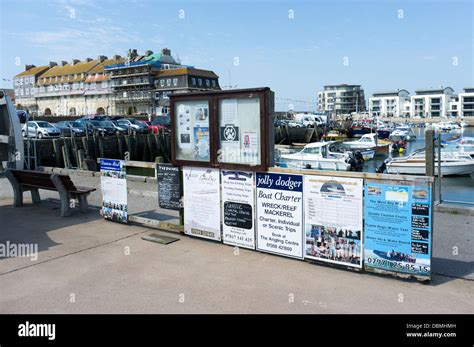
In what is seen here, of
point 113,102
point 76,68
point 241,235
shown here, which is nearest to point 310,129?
point 241,235

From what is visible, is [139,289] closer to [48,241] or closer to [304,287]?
[304,287]

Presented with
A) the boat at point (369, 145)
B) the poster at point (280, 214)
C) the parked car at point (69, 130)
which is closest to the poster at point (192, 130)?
the poster at point (280, 214)

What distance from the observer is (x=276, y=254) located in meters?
6.65

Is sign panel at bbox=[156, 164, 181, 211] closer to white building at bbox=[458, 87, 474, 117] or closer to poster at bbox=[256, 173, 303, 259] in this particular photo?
poster at bbox=[256, 173, 303, 259]

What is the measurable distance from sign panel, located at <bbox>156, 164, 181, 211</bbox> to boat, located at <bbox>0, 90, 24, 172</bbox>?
242 inches

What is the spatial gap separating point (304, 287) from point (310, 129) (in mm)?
57521

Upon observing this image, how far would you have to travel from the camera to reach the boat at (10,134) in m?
12.1

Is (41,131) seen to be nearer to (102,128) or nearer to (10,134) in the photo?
(102,128)

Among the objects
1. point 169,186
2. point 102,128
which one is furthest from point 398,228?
point 102,128

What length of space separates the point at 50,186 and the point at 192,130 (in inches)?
161

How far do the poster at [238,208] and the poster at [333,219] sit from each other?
38.8 inches

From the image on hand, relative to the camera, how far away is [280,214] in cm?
651

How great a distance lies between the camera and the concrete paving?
4.85 meters

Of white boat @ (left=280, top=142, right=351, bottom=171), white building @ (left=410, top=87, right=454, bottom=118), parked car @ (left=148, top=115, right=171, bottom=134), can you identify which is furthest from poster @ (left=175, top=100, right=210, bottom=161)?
white building @ (left=410, top=87, right=454, bottom=118)
